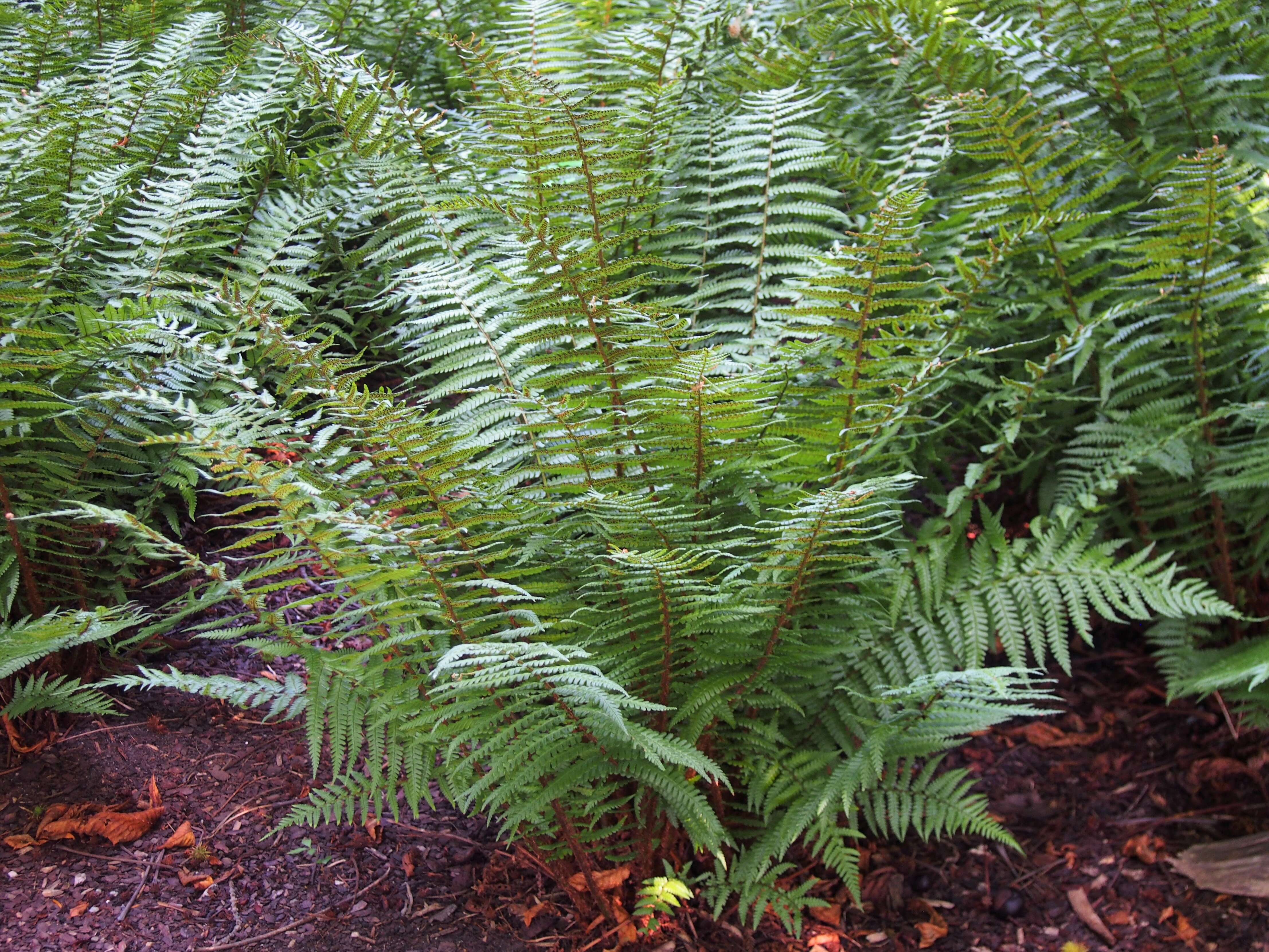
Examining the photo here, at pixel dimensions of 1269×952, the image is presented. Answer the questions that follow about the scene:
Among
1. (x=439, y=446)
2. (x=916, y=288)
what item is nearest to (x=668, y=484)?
(x=439, y=446)

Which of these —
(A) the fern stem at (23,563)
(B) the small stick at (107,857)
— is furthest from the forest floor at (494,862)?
(A) the fern stem at (23,563)

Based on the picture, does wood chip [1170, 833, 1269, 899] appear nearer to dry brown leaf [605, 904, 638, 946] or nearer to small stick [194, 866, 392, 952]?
dry brown leaf [605, 904, 638, 946]

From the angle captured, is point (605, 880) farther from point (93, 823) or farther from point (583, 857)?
point (93, 823)

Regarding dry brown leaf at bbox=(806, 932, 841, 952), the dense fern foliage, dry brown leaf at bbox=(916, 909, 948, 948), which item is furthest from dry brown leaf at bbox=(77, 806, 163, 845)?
dry brown leaf at bbox=(916, 909, 948, 948)

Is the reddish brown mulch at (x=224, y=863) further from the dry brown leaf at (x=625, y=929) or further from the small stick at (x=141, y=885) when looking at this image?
the dry brown leaf at (x=625, y=929)

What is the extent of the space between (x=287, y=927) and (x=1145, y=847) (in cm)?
202

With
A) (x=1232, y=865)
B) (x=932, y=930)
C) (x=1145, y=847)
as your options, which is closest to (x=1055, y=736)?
(x=1145, y=847)

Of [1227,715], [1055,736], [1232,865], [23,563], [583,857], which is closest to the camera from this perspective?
[583,857]

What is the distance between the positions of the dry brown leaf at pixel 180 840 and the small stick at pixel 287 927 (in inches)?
9.3

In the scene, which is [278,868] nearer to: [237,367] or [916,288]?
[237,367]

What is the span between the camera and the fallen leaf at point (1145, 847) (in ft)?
7.74

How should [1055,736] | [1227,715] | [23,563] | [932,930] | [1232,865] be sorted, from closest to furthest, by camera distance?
1. [23,563]
2. [932,930]
3. [1232,865]
4. [1227,715]
5. [1055,736]

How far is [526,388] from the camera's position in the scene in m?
1.84

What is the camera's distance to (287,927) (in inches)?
71.9
